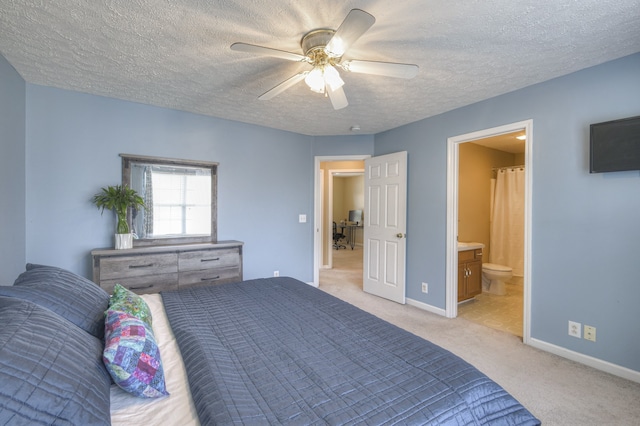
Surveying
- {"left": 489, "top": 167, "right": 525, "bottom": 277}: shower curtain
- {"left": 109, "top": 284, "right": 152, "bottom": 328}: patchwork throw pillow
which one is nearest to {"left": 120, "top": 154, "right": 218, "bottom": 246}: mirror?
{"left": 109, "top": 284, "right": 152, "bottom": 328}: patchwork throw pillow

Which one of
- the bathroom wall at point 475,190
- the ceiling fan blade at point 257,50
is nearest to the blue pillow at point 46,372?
the ceiling fan blade at point 257,50

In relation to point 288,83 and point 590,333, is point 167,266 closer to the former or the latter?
point 288,83

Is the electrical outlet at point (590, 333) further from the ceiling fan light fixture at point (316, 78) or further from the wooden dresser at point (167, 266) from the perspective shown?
the wooden dresser at point (167, 266)

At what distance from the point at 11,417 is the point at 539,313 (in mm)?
3424

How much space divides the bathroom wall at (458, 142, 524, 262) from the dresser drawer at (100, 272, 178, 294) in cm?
414

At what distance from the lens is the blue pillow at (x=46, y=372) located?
26.6 inches

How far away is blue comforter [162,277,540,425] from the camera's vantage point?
37.3 inches

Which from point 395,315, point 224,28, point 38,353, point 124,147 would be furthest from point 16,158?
point 395,315

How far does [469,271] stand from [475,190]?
164 cm

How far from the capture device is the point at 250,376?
3.69ft

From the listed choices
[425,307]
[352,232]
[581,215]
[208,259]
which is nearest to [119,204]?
[208,259]

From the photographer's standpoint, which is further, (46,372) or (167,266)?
(167,266)

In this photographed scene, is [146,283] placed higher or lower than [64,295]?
lower

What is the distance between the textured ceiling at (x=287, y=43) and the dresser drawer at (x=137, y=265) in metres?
1.64
